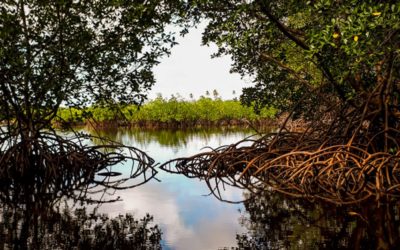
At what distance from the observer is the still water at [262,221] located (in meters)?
5.57

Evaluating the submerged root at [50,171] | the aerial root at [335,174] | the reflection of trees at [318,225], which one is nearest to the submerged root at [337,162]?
the aerial root at [335,174]

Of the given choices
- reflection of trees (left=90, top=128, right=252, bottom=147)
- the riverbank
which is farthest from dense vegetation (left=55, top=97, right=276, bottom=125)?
reflection of trees (left=90, top=128, right=252, bottom=147)

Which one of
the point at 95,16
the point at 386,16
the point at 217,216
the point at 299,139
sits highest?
the point at 95,16

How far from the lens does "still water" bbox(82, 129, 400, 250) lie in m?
5.57

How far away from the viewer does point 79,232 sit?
5945mm

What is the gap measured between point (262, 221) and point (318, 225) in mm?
786

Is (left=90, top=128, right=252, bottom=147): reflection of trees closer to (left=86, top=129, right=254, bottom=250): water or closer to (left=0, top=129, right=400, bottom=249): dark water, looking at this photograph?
(left=86, top=129, right=254, bottom=250): water

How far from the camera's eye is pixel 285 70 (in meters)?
12.3

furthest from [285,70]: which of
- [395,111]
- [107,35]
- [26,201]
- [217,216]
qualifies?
[26,201]

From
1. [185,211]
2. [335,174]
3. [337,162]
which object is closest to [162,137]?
[185,211]

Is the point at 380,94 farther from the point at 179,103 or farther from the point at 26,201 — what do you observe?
the point at 179,103

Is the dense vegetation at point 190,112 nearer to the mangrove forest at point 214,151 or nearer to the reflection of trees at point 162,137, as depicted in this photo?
the reflection of trees at point 162,137

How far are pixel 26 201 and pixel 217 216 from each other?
10.6 ft

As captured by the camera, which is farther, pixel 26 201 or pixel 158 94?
pixel 158 94
